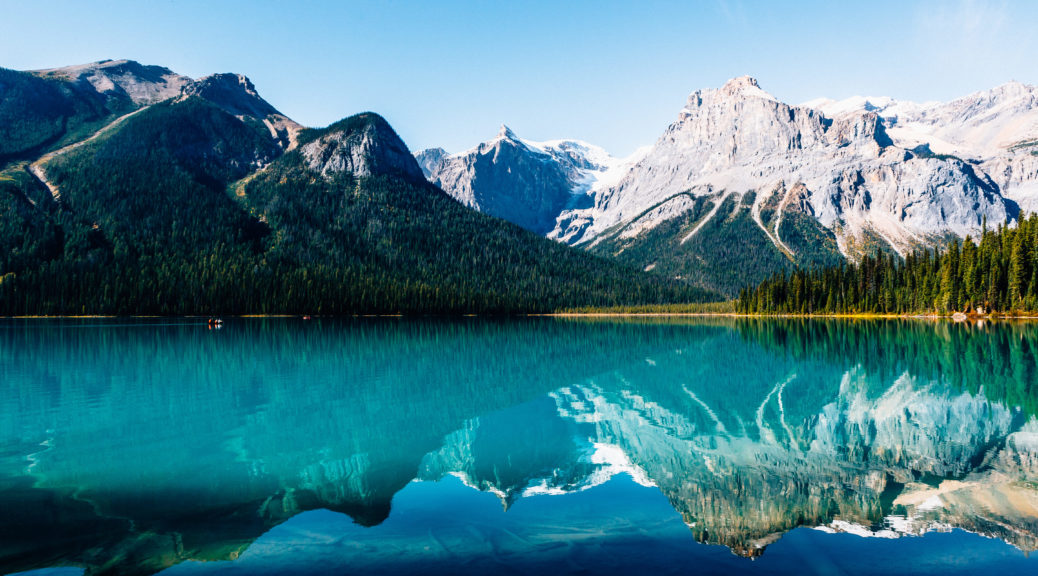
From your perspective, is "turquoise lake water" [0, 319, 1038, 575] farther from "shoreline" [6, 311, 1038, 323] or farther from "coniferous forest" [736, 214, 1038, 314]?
"shoreline" [6, 311, 1038, 323]

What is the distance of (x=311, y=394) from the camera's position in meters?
31.0

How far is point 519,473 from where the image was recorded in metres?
17.7

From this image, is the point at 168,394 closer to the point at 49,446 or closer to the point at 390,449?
the point at 49,446

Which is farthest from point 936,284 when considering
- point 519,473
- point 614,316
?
point 519,473

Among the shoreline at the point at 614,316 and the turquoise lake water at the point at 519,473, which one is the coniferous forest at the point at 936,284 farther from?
the turquoise lake water at the point at 519,473

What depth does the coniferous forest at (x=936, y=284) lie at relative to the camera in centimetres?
10088

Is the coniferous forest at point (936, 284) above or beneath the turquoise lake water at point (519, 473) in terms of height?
above

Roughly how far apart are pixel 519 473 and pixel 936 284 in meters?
130

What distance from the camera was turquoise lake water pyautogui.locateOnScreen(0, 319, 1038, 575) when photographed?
11516 millimetres

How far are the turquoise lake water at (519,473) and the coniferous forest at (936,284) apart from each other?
83040 millimetres

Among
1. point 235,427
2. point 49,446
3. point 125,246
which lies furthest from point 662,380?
point 125,246

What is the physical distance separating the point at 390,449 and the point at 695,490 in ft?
33.6

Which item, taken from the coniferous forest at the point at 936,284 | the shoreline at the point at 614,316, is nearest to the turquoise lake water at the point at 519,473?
the coniferous forest at the point at 936,284

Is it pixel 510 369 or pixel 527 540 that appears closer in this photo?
pixel 527 540
